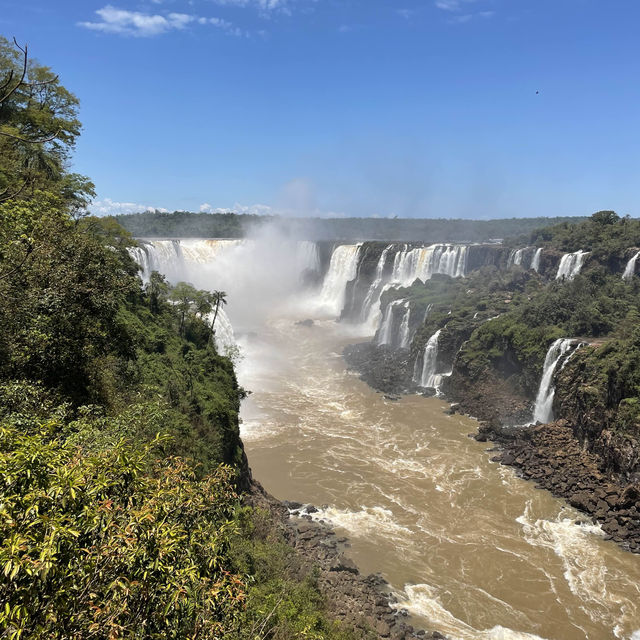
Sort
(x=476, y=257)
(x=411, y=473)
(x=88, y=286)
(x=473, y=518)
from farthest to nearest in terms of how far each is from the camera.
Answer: (x=476, y=257), (x=411, y=473), (x=473, y=518), (x=88, y=286)

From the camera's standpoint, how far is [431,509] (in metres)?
20.0

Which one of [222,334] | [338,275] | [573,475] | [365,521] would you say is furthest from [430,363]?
[338,275]

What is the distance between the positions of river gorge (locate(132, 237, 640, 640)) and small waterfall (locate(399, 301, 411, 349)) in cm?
638

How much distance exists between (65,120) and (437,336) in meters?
28.5

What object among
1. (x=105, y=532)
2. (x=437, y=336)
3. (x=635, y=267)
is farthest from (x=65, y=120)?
(x=635, y=267)

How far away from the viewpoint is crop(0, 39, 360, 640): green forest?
361 cm

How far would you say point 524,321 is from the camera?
1344 inches

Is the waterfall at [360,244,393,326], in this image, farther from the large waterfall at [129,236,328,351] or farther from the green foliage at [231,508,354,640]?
the green foliage at [231,508,354,640]

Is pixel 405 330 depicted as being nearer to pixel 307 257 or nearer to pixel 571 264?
pixel 571 264

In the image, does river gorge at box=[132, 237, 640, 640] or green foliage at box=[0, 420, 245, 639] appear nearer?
green foliage at box=[0, 420, 245, 639]

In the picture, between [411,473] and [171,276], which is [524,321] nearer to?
[411,473]

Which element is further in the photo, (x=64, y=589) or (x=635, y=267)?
(x=635, y=267)

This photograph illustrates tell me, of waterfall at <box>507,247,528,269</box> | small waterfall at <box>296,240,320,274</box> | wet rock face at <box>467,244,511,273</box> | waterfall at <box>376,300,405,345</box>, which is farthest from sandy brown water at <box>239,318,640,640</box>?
small waterfall at <box>296,240,320,274</box>

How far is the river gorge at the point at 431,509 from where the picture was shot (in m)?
14.5
